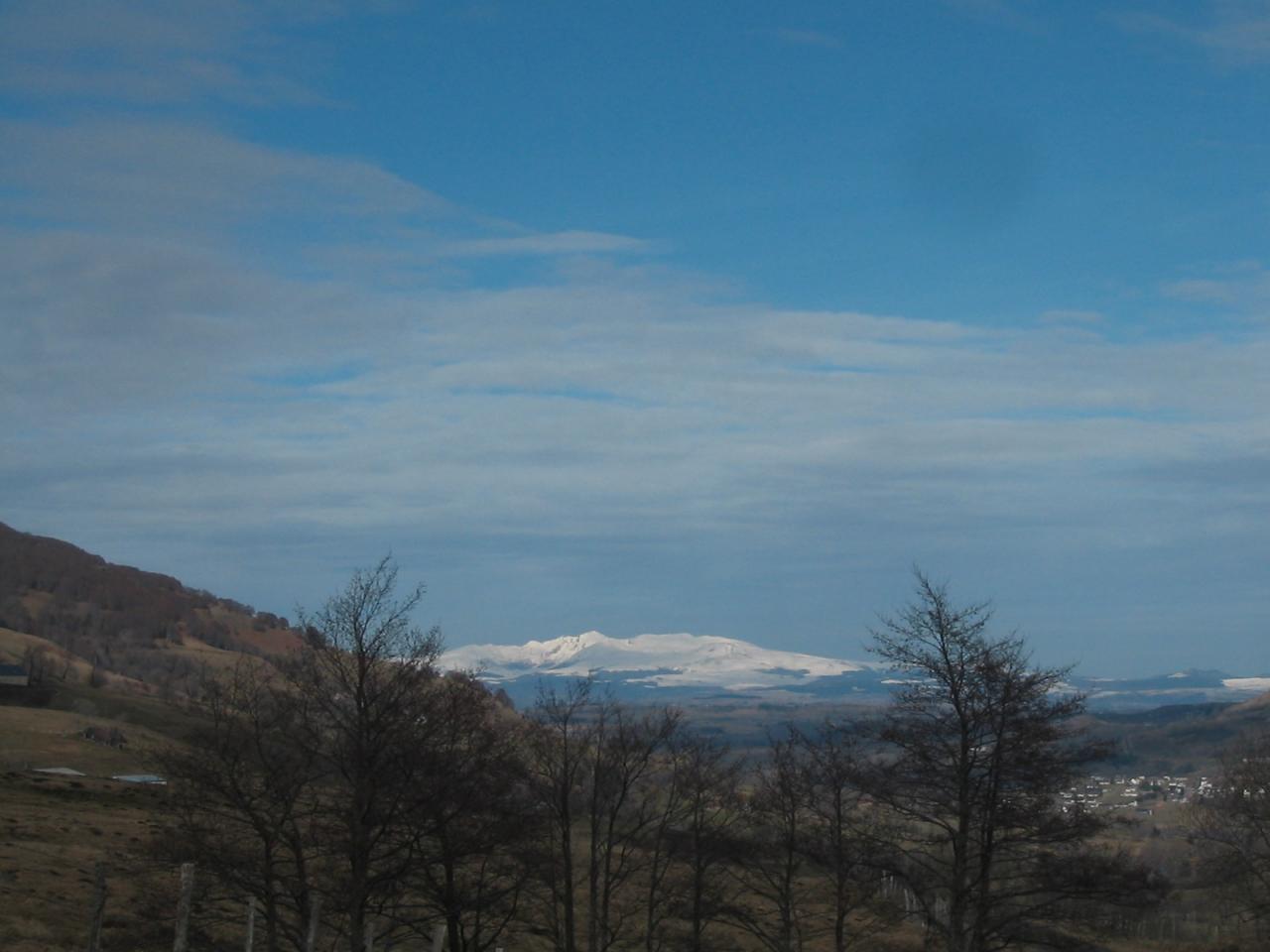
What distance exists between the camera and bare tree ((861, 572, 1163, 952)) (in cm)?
2698

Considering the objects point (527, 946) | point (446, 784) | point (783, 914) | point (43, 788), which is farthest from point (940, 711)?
point (43, 788)

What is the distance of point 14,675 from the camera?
16250cm

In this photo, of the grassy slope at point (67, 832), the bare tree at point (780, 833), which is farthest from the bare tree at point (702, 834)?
the grassy slope at point (67, 832)

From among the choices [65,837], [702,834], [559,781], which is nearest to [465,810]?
[559,781]

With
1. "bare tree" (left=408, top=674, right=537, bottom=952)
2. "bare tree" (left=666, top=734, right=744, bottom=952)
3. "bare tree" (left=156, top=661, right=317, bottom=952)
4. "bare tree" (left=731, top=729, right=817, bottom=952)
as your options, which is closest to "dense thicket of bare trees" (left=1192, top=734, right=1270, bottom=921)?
"bare tree" (left=731, top=729, right=817, bottom=952)

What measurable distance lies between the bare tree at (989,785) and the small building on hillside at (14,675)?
14785 centimetres

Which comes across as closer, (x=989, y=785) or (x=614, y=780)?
(x=989, y=785)

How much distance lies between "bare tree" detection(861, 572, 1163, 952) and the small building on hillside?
485 feet

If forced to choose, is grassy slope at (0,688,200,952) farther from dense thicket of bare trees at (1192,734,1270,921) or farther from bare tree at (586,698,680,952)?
dense thicket of bare trees at (1192,734,1270,921)

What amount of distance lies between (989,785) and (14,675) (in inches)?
6255

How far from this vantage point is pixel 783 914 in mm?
→ 46469

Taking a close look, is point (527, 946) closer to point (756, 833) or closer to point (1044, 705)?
point (756, 833)

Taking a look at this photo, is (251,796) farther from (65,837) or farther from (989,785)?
(65,837)

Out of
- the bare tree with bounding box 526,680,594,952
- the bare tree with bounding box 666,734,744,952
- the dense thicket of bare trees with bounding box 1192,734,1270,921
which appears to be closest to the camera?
the bare tree with bounding box 526,680,594,952
